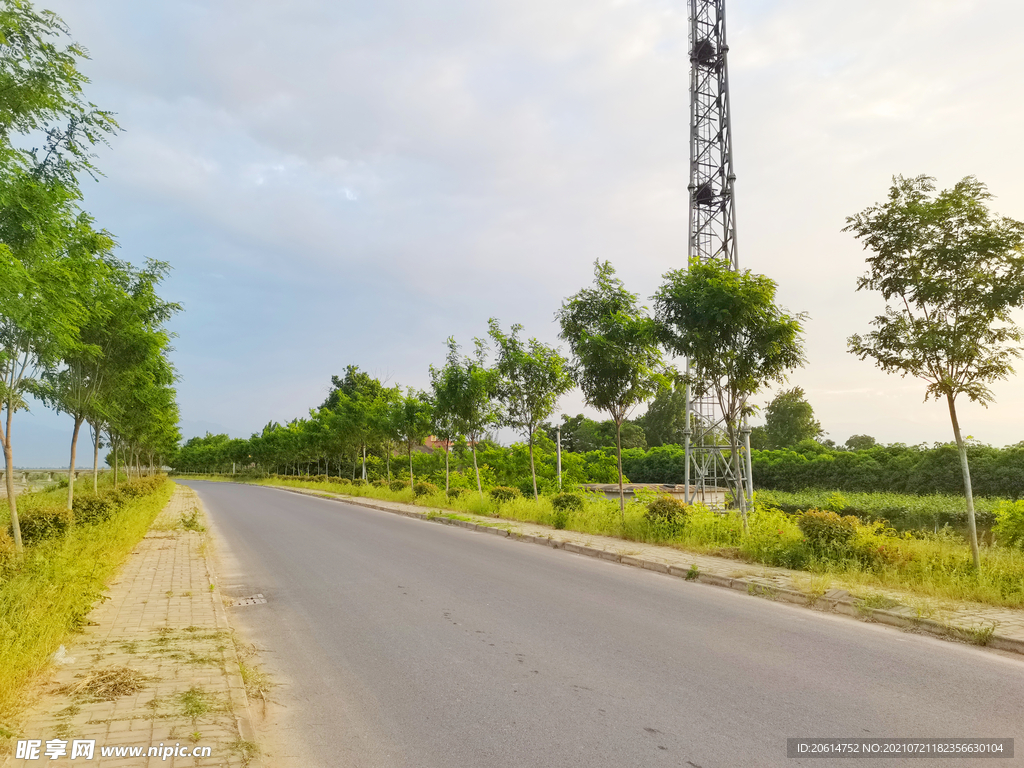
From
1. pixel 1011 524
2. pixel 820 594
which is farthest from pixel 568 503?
pixel 820 594

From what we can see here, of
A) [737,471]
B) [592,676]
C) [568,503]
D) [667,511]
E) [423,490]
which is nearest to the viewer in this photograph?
[592,676]

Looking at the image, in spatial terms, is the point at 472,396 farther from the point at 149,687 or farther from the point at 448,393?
the point at 149,687

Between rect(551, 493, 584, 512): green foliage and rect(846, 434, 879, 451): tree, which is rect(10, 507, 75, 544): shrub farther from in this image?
rect(846, 434, 879, 451): tree

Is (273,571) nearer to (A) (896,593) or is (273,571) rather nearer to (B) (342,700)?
(B) (342,700)

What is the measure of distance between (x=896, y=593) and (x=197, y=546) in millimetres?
13073

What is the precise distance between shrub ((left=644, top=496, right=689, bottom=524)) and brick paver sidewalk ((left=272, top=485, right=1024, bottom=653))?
0.81 meters

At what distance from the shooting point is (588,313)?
17281 mm

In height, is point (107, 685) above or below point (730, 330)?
below

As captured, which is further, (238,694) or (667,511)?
(667,511)

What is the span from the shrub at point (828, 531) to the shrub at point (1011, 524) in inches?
121

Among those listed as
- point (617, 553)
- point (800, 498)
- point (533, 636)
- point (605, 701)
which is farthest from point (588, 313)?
point (800, 498)

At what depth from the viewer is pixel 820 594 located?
840cm

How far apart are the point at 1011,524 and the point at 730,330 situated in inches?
231

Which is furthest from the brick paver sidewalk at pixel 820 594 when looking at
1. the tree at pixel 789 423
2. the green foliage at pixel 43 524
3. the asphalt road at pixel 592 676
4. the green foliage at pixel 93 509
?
the tree at pixel 789 423
